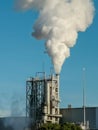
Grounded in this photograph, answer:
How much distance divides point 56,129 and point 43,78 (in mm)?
19100

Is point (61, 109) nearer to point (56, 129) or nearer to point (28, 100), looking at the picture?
point (28, 100)

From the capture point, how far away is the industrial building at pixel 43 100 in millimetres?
99312

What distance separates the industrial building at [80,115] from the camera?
97.8 m

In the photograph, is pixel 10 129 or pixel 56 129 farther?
pixel 10 129

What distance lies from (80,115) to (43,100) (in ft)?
30.0

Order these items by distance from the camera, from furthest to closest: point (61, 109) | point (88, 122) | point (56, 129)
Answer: point (61, 109), point (88, 122), point (56, 129)

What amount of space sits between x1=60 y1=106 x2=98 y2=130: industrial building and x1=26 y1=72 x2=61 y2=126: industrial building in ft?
6.65

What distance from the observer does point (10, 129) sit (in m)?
105

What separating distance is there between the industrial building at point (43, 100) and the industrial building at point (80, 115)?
2027 millimetres

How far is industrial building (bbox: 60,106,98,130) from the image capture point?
97.8 m

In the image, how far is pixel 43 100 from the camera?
102062 mm

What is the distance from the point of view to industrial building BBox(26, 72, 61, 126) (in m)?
99.3

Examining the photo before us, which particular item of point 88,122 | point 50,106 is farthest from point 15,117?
point 88,122

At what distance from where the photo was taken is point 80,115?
100500 millimetres
